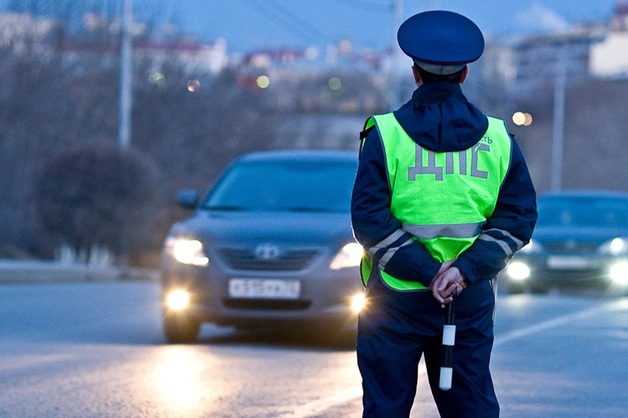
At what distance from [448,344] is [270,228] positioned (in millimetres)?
7086

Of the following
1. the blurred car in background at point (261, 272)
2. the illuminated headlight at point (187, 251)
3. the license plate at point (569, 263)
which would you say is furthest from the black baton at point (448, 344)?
the license plate at point (569, 263)

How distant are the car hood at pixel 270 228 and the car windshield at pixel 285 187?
12.9 inches

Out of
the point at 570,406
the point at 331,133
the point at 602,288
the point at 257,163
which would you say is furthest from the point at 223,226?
the point at 331,133

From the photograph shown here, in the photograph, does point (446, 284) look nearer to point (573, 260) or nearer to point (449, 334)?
point (449, 334)

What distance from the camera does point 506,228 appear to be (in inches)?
199

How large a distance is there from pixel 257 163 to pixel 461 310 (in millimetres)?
8726

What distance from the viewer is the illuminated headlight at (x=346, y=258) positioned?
11.6 m

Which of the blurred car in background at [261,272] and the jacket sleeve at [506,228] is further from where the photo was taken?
the blurred car in background at [261,272]

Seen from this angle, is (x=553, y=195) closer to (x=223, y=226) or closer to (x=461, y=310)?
(x=223, y=226)

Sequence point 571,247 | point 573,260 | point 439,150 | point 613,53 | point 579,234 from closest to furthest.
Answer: point 439,150 → point 573,260 → point 571,247 → point 579,234 → point 613,53

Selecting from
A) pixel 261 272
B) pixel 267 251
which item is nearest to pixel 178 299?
pixel 261 272

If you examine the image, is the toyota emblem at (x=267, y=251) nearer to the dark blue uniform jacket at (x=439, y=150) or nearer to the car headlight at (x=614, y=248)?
the dark blue uniform jacket at (x=439, y=150)

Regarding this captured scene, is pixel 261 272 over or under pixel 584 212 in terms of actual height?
under

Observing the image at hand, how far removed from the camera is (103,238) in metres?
28.5
